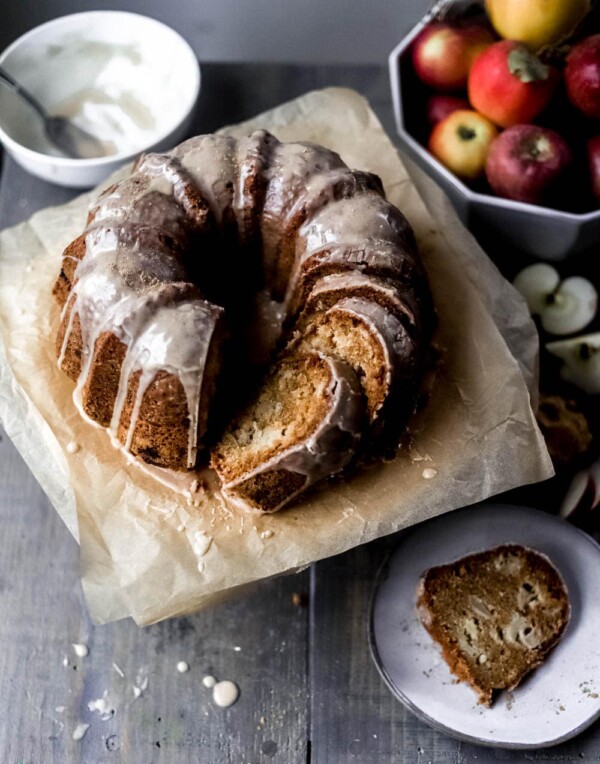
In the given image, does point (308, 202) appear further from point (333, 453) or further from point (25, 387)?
point (25, 387)

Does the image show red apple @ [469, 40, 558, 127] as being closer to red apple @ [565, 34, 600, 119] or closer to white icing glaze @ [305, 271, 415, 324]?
red apple @ [565, 34, 600, 119]

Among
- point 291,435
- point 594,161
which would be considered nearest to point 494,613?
point 291,435

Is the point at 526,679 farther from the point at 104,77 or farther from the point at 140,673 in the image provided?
the point at 104,77

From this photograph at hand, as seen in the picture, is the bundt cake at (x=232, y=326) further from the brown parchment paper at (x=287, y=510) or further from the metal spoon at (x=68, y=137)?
the metal spoon at (x=68, y=137)

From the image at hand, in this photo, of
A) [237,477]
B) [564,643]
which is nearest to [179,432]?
[237,477]

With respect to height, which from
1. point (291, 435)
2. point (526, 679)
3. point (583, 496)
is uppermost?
point (291, 435)

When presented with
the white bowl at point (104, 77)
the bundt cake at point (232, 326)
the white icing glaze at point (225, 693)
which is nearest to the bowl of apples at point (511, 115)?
the bundt cake at point (232, 326)
